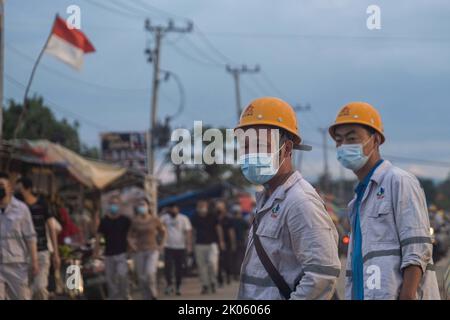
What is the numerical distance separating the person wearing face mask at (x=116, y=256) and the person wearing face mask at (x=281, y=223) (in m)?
10.9

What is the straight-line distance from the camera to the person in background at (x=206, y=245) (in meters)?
19.6

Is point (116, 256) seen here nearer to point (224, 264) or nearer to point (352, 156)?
point (224, 264)

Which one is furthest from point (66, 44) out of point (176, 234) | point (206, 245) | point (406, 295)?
point (406, 295)

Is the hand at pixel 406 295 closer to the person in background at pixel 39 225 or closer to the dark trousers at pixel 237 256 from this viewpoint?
the person in background at pixel 39 225

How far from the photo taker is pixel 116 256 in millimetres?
15656

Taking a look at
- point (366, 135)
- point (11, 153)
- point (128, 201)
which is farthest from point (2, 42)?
point (128, 201)

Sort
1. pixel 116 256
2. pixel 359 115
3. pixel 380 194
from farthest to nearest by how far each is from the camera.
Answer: pixel 116 256, pixel 359 115, pixel 380 194

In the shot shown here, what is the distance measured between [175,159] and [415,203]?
3.40 meters

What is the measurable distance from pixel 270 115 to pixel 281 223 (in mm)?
606

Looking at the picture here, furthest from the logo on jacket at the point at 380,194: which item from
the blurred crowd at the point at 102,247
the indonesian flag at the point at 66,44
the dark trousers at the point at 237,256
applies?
the dark trousers at the point at 237,256

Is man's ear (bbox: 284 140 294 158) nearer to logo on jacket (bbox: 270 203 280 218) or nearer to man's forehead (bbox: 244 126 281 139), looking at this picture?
man's forehead (bbox: 244 126 281 139)

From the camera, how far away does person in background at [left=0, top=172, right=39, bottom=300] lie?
34.6 feet

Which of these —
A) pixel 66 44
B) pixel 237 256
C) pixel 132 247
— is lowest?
pixel 237 256
